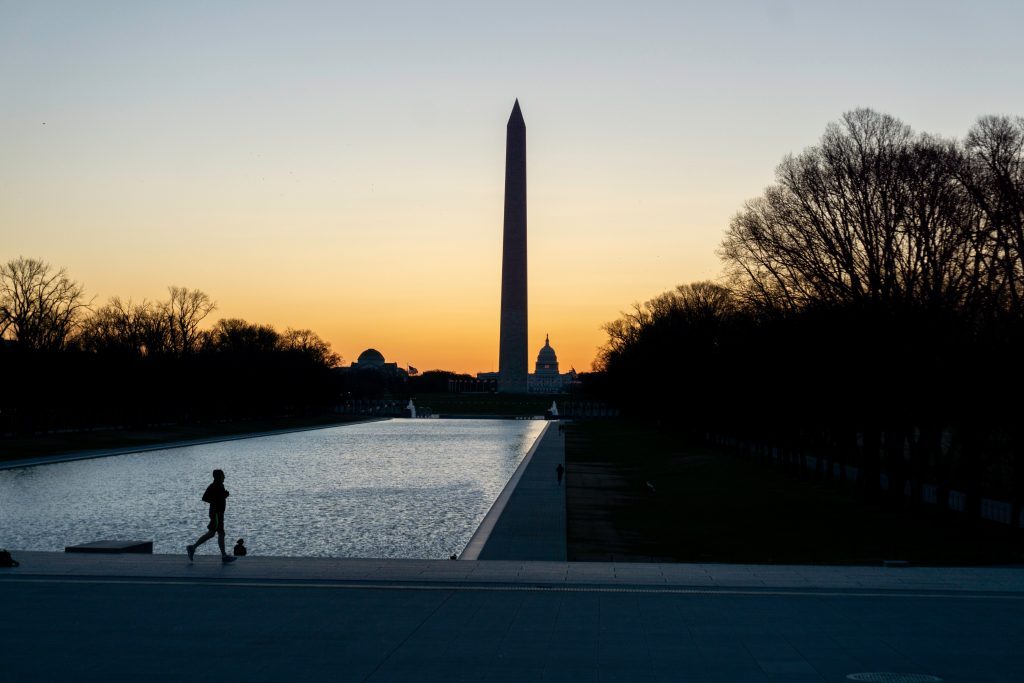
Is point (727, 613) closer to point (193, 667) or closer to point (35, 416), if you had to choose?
point (193, 667)

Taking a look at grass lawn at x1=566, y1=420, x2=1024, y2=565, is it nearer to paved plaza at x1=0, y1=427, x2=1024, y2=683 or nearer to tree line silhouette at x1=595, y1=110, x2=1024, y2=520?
tree line silhouette at x1=595, y1=110, x2=1024, y2=520

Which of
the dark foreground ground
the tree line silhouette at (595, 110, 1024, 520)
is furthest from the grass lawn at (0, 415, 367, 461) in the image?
the dark foreground ground

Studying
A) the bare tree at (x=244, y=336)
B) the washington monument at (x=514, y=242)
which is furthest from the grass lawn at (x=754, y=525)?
the bare tree at (x=244, y=336)

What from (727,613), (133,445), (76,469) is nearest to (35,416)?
(133,445)

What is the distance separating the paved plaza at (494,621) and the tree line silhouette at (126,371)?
56250mm

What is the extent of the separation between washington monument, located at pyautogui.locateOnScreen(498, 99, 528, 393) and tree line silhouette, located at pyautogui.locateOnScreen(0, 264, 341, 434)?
82.8 ft

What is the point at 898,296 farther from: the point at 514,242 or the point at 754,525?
the point at 514,242

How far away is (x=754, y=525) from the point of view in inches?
1120

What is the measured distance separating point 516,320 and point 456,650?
11534cm

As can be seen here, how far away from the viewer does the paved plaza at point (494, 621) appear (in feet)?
36.4

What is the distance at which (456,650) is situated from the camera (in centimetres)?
1186

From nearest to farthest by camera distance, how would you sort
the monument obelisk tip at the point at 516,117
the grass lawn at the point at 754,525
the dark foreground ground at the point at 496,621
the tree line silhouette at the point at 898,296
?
the dark foreground ground at the point at 496,621 < the grass lawn at the point at 754,525 < the tree line silhouette at the point at 898,296 < the monument obelisk tip at the point at 516,117

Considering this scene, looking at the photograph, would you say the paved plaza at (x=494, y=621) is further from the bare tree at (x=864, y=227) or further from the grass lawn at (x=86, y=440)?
the grass lawn at (x=86, y=440)

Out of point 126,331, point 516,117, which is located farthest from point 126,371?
point 516,117
